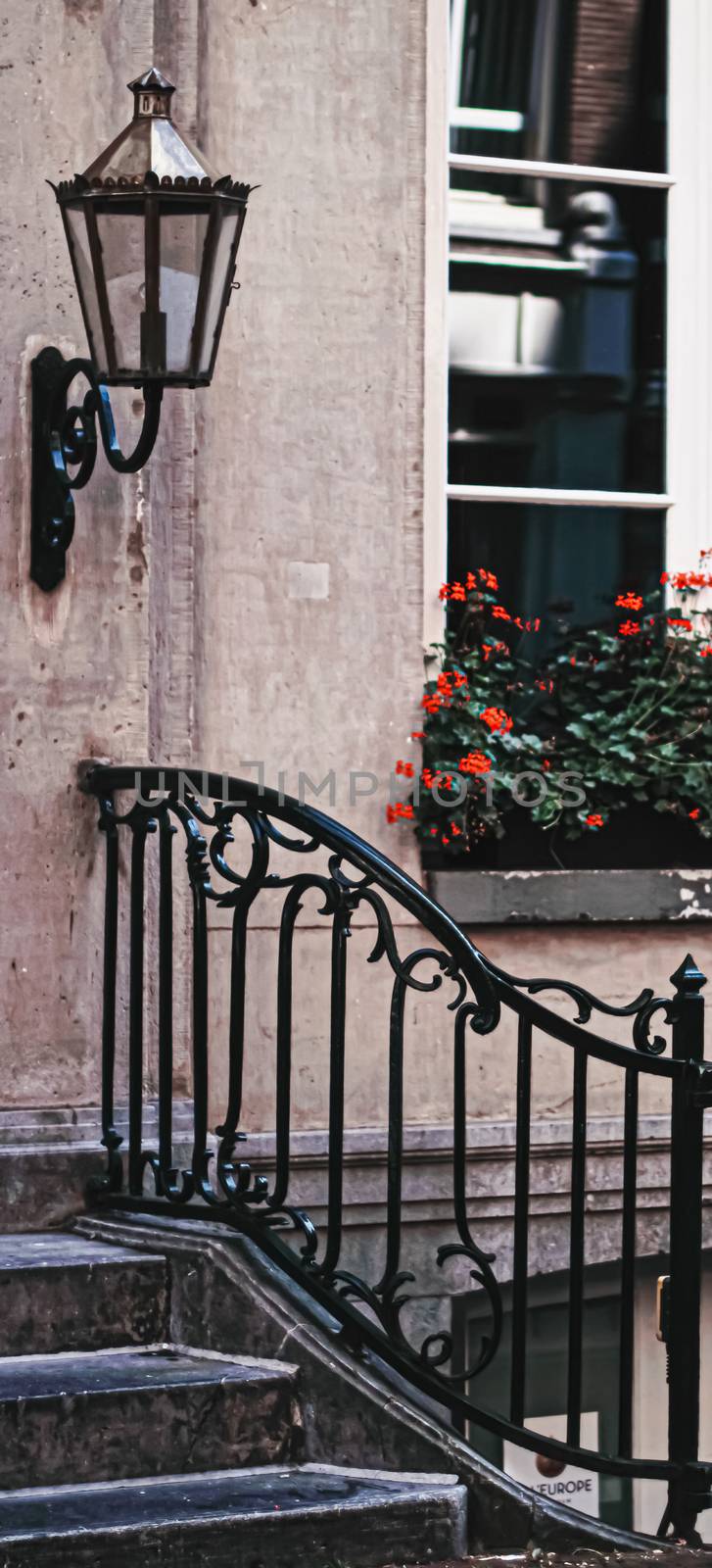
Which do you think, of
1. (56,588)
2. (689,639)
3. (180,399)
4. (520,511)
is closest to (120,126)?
(180,399)

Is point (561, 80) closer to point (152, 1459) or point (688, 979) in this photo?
point (688, 979)

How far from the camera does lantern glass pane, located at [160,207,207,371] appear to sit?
3.73m

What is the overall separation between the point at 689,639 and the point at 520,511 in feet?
1.97

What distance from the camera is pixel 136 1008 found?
13.8 ft

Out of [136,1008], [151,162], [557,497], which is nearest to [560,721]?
[557,497]

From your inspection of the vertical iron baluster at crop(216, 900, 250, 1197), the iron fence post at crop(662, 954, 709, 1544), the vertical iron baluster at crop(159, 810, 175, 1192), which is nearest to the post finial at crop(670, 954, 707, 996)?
the iron fence post at crop(662, 954, 709, 1544)

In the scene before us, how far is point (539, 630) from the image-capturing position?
5.18 metres

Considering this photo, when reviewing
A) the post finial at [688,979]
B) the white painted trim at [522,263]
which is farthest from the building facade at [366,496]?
the post finial at [688,979]

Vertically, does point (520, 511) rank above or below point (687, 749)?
above

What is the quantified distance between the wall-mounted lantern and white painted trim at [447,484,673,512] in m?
1.41

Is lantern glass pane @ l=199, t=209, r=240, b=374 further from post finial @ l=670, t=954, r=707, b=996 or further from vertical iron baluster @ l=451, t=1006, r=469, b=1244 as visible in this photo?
post finial @ l=670, t=954, r=707, b=996

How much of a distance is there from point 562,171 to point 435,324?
0.65 meters

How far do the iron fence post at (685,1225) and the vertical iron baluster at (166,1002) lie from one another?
1126 mm

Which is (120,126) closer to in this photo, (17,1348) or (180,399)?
(180,399)
